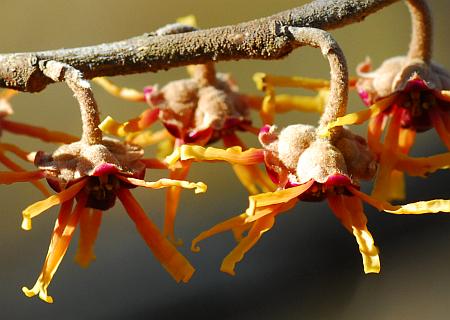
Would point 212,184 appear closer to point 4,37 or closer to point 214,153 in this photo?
point 4,37

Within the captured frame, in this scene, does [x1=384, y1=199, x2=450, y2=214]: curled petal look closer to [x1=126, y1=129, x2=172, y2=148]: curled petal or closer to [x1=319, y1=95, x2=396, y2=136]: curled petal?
[x1=319, y1=95, x2=396, y2=136]: curled petal

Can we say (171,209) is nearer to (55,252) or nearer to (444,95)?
(55,252)

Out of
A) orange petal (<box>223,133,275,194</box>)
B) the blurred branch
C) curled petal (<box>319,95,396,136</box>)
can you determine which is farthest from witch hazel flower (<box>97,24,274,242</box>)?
curled petal (<box>319,95,396,136</box>)

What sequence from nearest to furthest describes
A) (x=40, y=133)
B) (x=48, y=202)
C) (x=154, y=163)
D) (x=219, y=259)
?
(x=48, y=202) < (x=154, y=163) < (x=40, y=133) < (x=219, y=259)

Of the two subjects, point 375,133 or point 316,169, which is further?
point 375,133

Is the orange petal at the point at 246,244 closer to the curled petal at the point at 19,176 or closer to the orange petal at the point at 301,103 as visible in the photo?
the curled petal at the point at 19,176

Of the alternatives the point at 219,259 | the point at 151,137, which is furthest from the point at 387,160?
the point at 219,259

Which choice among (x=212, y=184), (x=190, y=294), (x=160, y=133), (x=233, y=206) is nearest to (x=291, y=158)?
(x=160, y=133)
